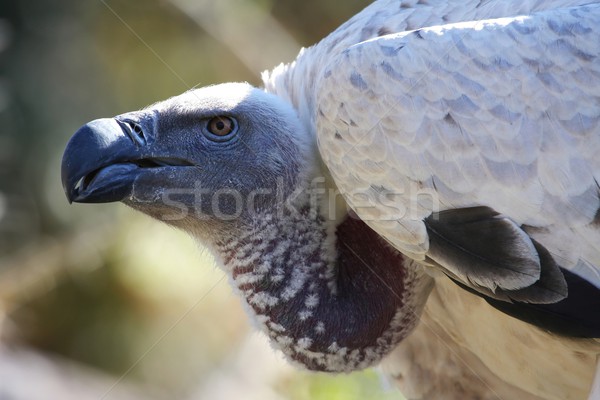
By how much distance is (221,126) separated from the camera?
368 cm

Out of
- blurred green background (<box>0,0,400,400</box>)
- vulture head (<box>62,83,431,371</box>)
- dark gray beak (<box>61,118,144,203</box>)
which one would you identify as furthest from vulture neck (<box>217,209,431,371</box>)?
blurred green background (<box>0,0,400,400</box>)

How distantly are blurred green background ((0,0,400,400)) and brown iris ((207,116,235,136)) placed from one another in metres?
4.21

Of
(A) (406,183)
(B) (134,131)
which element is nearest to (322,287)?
(A) (406,183)

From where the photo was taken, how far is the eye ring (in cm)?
366

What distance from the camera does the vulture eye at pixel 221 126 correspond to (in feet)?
12.0

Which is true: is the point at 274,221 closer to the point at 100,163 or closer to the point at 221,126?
the point at 221,126

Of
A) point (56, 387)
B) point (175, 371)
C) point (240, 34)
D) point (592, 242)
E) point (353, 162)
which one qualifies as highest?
point (353, 162)

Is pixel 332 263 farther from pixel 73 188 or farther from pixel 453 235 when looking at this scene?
pixel 73 188

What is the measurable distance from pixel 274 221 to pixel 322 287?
0.30 metres

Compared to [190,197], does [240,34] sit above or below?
below

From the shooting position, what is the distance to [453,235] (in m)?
2.98

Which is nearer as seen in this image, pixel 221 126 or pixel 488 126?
pixel 488 126

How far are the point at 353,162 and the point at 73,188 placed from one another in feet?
3.30

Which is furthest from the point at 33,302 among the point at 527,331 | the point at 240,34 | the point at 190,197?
the point at 527,331
